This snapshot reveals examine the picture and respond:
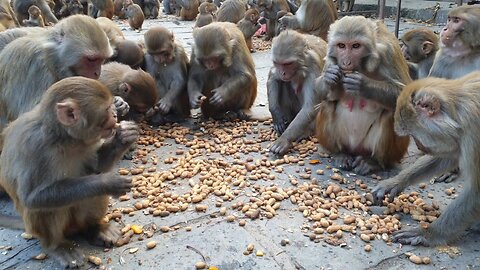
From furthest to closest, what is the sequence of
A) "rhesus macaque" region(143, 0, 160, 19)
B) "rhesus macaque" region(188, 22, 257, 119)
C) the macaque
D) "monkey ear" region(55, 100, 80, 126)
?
"rhesus macaque" region(143, 0, 160, 19) < the macaque < "rhesus macaque" region(188, 22, 257, 119) < "monkey ear" region(55, 100, 80, 126)

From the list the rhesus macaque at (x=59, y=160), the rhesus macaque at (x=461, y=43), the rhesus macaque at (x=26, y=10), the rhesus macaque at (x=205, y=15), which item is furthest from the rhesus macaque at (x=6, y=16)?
the rhesus macaque at (x=461, y=43)

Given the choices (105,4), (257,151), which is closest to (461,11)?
(257,151)

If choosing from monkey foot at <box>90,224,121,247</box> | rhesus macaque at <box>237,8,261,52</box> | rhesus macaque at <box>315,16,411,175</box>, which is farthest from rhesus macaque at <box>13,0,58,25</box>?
monkey foot at <box>90,224,121,247</box>

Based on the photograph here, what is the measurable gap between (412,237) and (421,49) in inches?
138

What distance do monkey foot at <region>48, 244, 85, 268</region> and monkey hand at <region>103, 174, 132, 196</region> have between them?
2.00 feet

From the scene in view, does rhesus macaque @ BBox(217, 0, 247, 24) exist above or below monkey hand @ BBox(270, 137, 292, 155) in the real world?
above

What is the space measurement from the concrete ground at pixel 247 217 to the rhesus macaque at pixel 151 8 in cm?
1442

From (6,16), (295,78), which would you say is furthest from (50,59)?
(6,16)

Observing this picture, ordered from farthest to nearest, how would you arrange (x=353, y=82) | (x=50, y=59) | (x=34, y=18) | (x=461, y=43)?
(x=34, y=18), (x=461, y=43), (x=353, y=82), (x=50, y=59)

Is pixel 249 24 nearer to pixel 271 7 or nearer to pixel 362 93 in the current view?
pixel 271 7

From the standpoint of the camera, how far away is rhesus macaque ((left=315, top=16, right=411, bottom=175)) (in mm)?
4883

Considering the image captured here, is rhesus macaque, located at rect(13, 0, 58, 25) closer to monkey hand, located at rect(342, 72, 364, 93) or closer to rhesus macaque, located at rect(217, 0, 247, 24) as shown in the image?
rhesus macaque, located at rect(217, 0, 247, 24)

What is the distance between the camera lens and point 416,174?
173 inches

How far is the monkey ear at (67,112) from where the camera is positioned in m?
3.41
